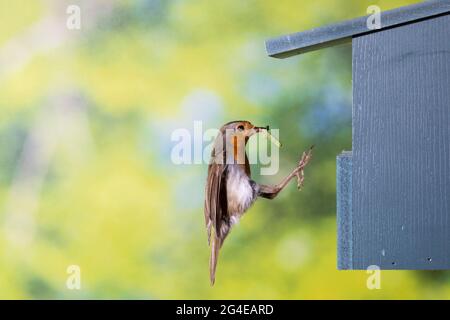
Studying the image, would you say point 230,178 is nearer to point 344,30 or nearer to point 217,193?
point 217,193

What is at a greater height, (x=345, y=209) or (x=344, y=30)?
(x=344, y=30)

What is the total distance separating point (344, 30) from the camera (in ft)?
5.00

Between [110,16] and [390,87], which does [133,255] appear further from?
[390,87]

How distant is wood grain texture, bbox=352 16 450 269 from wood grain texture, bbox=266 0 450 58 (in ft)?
0.06

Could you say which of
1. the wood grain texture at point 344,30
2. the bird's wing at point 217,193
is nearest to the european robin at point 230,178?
the bird's wing at point 217,193

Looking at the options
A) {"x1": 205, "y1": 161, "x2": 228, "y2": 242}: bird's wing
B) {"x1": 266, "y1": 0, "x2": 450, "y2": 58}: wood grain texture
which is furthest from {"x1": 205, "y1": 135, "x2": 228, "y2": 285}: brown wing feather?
{"x1": 266, "y1": 0, "x2": 450, "y2": 58}: wood grain texture

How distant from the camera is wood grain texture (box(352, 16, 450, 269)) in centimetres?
148

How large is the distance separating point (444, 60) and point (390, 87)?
106mm

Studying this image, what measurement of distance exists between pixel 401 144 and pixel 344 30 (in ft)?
0.76

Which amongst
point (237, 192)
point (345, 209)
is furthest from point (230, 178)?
point (345, 209)

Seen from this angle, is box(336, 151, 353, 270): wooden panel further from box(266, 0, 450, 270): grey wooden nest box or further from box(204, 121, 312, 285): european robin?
box(204, 121, 312, 285): european robin

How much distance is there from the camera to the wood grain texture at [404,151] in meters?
1.48

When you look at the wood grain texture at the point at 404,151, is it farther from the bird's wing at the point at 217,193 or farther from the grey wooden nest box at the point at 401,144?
the bird's wing at the point at 217,193
